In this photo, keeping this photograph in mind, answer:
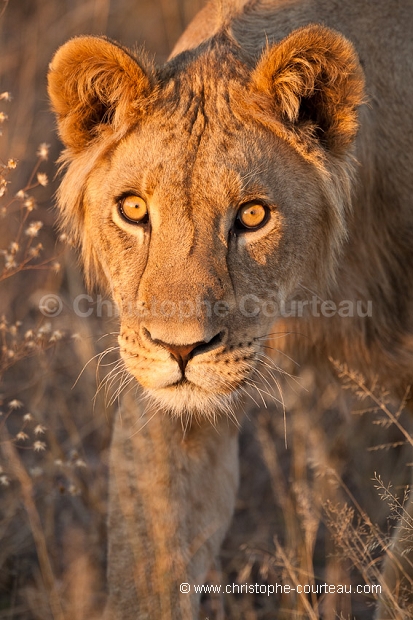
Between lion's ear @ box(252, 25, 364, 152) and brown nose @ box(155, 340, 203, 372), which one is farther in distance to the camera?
lion's ear @ box(252, 25, 364, 152)

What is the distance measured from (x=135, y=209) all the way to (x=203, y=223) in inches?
14.1

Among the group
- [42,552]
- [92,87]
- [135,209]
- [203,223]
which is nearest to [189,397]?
[203,223]

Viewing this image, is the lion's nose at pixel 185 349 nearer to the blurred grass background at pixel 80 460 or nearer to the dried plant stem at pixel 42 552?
the blurred grass background at pixel 80 460

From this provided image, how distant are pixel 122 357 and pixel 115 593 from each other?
127cm

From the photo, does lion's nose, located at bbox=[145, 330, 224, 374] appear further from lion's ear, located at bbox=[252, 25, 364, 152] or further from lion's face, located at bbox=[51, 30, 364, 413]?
lion's ear, located at bbox=[252, 25, 364, 152]

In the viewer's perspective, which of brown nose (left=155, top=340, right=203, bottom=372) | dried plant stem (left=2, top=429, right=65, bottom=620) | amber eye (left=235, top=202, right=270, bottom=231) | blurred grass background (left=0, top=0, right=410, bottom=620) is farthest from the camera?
blurred grass background (left=0, top=0, right=410, bottom=620)

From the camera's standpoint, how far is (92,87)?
11.8 feet

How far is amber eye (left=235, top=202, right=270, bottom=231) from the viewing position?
11.1ft

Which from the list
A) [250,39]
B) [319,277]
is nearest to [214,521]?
[319,277]

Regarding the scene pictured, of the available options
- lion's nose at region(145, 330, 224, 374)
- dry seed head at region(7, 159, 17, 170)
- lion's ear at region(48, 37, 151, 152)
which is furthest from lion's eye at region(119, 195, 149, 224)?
lion's nose at region(145, 330, 224, 374)

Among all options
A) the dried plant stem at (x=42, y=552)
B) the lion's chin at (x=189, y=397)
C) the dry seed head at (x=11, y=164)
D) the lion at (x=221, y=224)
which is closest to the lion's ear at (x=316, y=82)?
the lion at (x=221, y=224)

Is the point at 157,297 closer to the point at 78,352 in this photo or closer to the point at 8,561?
the point at 8,561

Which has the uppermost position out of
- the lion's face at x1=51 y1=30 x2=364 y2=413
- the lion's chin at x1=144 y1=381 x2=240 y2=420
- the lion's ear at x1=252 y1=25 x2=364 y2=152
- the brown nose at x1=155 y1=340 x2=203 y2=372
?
the lion's ear at x1=252 y1=25 x2=364 y2=152

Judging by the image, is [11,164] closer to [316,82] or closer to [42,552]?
[316,82]
